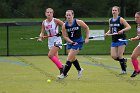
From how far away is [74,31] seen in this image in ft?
42.3

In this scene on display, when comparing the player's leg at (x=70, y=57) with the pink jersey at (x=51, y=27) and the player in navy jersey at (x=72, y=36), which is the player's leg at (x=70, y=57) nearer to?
the player in navy jersey at (x=72, y=36)

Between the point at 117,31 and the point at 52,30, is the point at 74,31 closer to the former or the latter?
the point at 52,30

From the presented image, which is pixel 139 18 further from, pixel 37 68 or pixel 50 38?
pixel 37 68

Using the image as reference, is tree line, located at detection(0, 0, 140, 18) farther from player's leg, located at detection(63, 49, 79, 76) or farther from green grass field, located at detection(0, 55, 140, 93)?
player's leg, located at detection(63, 49, 79, 76)

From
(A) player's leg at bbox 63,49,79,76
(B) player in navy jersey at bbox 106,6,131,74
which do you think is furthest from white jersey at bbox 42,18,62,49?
(B) player in navy jersey at bbox 106,6,131,74

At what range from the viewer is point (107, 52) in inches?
893

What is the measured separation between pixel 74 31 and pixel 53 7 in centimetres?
2928

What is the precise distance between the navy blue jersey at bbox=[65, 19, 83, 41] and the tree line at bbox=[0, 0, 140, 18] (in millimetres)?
27885

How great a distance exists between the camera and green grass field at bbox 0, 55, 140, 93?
11359 mm

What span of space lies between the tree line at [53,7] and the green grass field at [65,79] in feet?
75.1

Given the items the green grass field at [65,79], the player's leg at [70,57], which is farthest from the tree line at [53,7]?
the player's leg at [70,57]

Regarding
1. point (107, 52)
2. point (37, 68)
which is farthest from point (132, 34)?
point (37, 68)

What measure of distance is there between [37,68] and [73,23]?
147 inches

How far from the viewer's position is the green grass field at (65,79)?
37.3 feet
